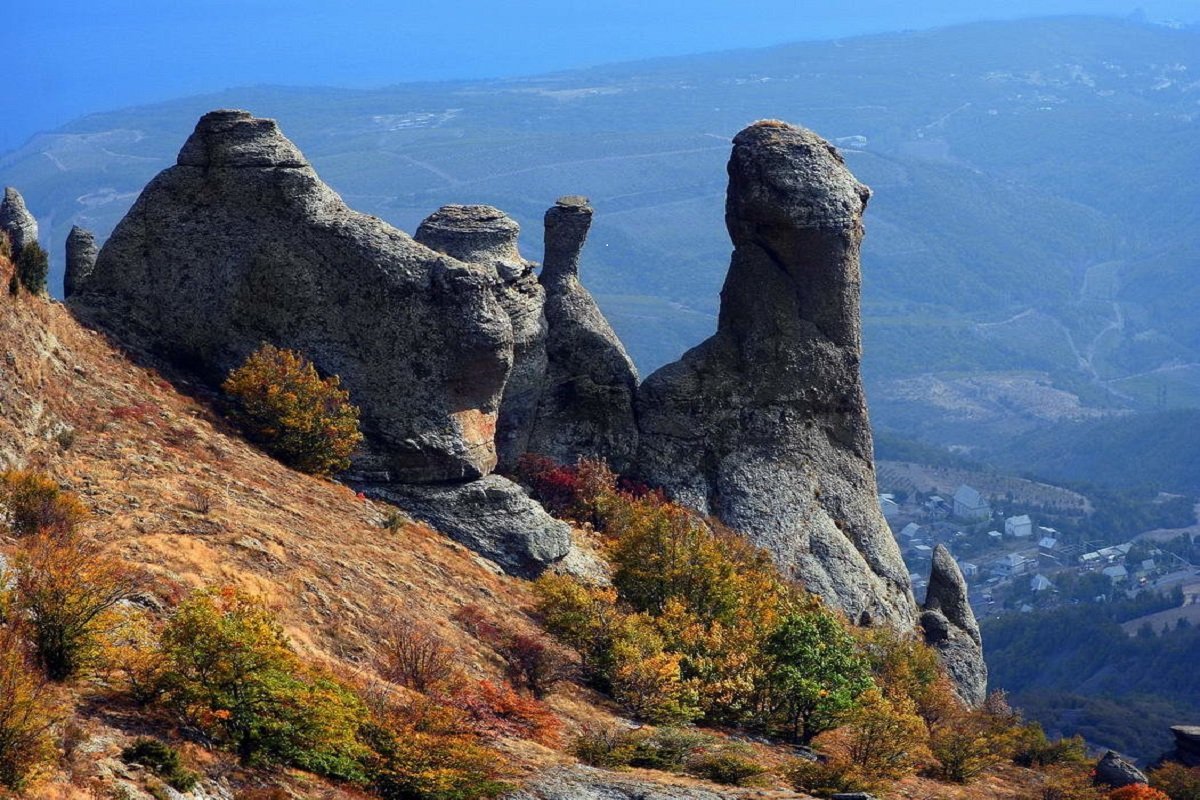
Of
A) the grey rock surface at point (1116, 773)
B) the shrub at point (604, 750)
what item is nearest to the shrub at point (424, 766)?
the shrub at point (604, 750)

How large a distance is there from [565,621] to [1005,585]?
16138 centimetres

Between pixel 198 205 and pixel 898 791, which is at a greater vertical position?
pixel 198 205

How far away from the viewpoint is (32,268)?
2975 centimetres

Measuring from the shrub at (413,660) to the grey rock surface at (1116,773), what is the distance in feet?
54.5

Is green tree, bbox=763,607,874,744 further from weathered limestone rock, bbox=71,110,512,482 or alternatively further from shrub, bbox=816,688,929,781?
weathered limestone rock, bbox=71,110,512,482

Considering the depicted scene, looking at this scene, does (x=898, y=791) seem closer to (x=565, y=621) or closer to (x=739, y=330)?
(x=565, y=621)

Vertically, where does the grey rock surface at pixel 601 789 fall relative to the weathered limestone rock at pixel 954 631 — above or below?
Result: above

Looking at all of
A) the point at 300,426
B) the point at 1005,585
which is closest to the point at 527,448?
the point at 300,426

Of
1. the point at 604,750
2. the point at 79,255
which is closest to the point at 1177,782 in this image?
the point at 604,750

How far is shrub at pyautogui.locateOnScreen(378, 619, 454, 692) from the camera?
2531 cm

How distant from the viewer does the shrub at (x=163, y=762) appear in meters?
19.0

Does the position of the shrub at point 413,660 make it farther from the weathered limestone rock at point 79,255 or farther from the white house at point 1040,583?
the white house at point 1040,583

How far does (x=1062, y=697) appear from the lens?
4294 inches

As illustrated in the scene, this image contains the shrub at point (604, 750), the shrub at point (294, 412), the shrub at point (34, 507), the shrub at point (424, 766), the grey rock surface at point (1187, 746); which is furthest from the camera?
the grey rock surface at point (1187, 746)
